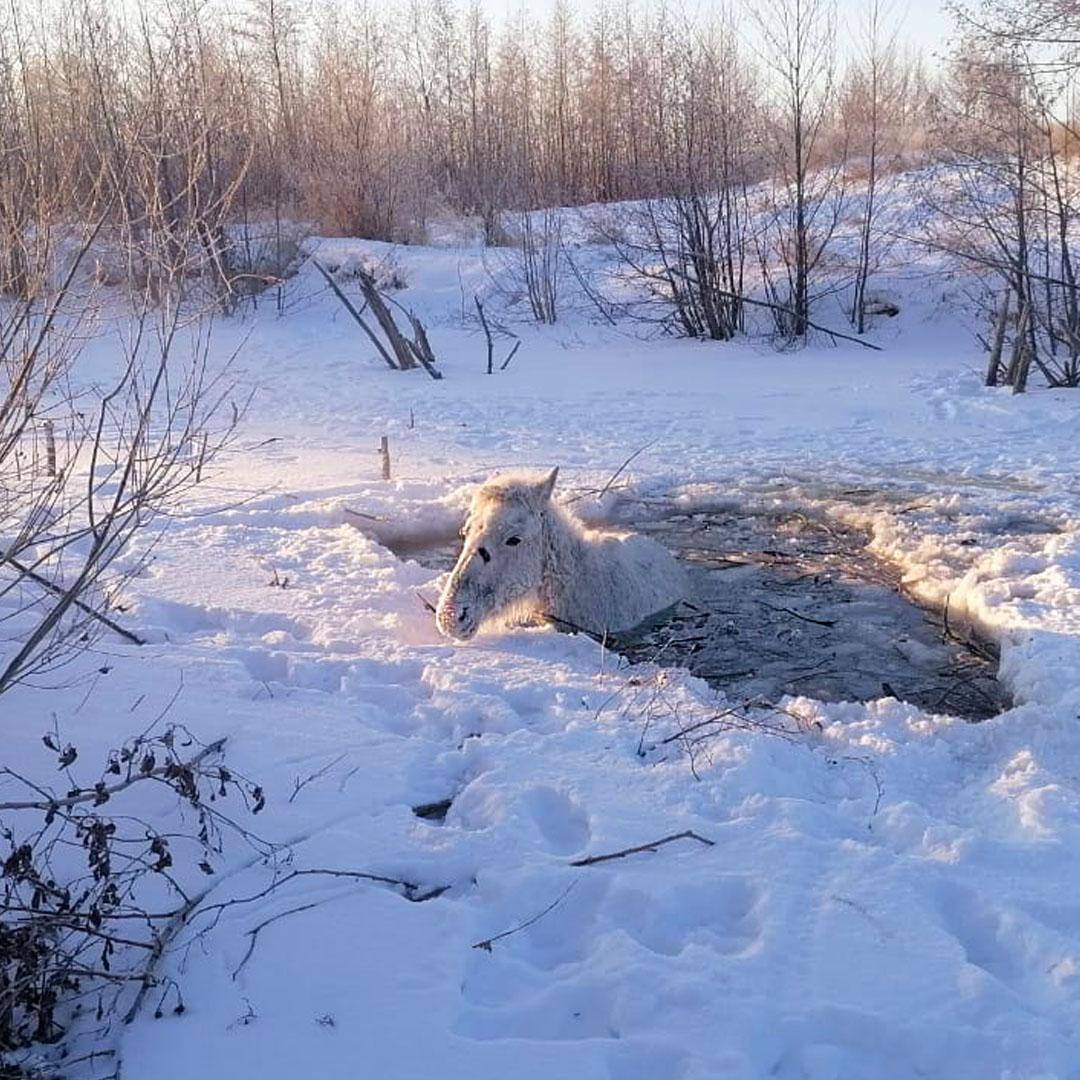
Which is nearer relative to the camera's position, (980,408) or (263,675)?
(263,675)

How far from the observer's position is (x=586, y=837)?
4.16 m

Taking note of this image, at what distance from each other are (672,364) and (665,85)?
5.72 metres

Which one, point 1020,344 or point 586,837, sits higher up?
point 1020,344

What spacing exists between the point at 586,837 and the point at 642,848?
31 centimetres

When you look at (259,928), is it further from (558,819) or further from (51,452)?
(51,452)

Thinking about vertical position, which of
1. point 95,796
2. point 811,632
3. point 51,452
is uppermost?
point 51,452

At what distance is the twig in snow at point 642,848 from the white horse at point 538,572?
2685 millimetres

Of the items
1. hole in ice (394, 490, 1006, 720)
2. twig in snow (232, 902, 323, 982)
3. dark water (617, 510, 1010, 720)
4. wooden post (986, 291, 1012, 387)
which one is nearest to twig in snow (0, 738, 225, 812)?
twig in snow (232, 902, 323, 982)

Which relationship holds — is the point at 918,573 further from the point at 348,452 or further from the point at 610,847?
the point at 348,452

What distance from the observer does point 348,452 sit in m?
12.5

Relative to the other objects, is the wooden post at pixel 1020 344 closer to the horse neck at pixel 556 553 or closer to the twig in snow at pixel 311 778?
the horse neck at pixel 556 553

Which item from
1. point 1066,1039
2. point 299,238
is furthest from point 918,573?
point 299,238

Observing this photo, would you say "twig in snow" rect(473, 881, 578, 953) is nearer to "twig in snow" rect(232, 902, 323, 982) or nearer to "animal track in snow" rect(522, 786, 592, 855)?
"animal track in snow" rect(522, 786, 592, 855)

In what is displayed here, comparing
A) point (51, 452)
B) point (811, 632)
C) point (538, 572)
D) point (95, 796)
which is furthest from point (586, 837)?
point (811, 632)
